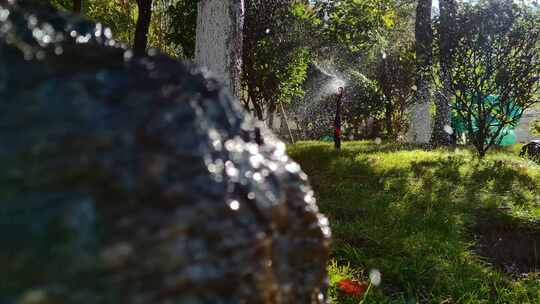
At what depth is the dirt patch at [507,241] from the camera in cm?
543

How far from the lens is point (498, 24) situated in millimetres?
11086

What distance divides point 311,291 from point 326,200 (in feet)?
19.3

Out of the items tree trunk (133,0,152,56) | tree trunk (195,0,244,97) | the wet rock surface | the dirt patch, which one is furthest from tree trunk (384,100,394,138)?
the wet rock surface

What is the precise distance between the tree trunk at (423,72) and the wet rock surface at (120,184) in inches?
468

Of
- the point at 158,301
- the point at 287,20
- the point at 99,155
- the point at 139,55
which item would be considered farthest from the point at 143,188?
the point at 287,20

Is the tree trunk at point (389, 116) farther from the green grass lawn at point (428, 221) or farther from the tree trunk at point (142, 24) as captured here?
the tree trunk at point (142, 24)

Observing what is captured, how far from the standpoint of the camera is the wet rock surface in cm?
92

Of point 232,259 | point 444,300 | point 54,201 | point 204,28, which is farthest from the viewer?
point 204,28

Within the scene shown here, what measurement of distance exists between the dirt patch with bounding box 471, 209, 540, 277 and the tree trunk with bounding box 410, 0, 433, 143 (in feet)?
21.5

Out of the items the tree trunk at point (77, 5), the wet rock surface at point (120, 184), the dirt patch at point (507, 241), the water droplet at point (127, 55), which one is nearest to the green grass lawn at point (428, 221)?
the dirt patch at point (507, 241)

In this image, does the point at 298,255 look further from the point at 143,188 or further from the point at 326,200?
the point at 326,200

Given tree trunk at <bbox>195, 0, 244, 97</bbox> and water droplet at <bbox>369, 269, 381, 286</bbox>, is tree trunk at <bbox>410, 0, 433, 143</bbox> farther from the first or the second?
water droplet at <bbox>369, 269, 381, 286</bbox>

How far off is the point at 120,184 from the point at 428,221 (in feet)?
18.2

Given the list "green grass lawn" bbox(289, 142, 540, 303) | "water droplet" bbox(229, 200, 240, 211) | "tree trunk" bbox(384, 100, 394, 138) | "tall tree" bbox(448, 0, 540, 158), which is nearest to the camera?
"water droplet" bbox(229, 200, 240, 211)
